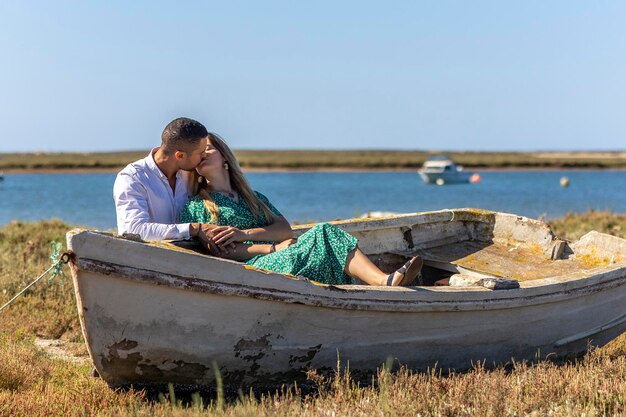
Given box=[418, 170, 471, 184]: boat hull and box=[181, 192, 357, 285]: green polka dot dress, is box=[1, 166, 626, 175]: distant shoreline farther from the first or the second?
box=[181, 192, 357, 285]: green polka dot dress

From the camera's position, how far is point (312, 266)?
566cm

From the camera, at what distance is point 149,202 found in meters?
5.99

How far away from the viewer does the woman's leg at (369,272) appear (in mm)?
5582

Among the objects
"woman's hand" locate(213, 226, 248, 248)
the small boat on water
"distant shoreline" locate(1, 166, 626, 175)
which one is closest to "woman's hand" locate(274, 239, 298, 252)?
"woman's hand" locate(213, 226, 248, 248)

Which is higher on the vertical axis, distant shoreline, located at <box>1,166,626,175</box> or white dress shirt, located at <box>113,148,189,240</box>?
white dress shirt, located at <box>113,148,189,240</box>

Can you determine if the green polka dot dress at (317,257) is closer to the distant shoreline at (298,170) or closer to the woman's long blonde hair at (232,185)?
the woman's long blonde hair at (232,185)

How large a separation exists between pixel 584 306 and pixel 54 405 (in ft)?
14.3

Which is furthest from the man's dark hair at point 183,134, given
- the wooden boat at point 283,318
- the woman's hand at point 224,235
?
the wooden boat at point 283,318

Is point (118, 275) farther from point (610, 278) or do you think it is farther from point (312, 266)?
point (610, 278)

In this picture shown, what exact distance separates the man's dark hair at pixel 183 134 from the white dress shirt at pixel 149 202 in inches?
11.1

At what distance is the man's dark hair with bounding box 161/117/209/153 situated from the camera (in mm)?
5809

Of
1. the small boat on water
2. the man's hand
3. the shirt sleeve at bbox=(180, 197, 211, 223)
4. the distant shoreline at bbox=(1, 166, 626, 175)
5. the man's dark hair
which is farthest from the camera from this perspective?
the distant shoreline at bbox=(1, 166, 626, 175)

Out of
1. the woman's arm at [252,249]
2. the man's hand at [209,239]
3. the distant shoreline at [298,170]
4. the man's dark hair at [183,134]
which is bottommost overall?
the distant shoreline at [298,170]


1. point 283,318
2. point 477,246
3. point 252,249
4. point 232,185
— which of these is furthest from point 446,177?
point 283,318
